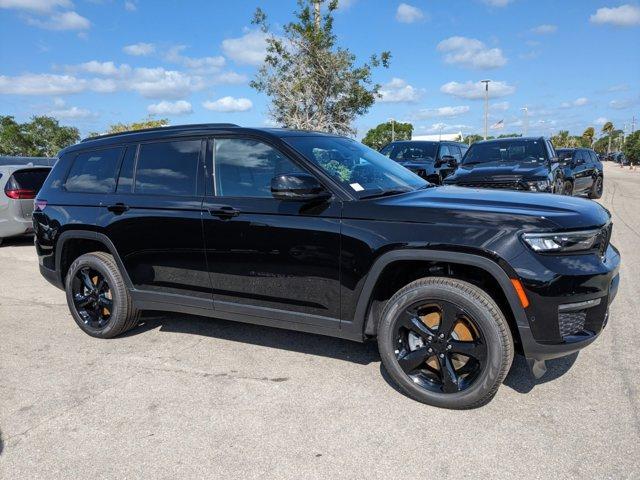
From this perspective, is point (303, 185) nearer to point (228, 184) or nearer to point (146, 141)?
point (228, 184)

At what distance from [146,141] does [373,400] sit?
109 inches

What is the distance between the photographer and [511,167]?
9016mm

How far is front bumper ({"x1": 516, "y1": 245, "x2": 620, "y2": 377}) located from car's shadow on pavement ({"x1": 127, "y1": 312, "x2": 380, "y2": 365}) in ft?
4.50

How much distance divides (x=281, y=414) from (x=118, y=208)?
2243 mm

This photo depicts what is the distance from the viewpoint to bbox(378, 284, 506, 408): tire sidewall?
302cm

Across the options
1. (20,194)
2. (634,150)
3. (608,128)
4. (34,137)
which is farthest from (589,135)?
(20,194)

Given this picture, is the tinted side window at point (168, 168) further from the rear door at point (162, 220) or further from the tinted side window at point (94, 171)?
the tinted side window at point (94, 171)

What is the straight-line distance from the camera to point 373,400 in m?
3.34

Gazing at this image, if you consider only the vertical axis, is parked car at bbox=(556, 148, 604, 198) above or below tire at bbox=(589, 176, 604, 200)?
above

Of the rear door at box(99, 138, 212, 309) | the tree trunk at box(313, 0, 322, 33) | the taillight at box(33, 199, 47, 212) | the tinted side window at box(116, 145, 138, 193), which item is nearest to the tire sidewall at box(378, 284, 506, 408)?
the rear door at box(99, 138, 212, 309)

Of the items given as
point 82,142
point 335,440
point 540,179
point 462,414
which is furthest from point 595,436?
point 540,179

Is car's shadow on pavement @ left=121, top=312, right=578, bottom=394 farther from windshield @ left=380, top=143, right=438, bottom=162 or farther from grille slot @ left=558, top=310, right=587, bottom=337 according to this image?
windshield @ left=380, top=143, right=438, bottom=162

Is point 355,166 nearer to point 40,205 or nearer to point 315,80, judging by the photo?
point 40,205

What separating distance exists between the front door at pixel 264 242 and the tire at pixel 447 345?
424 mm
